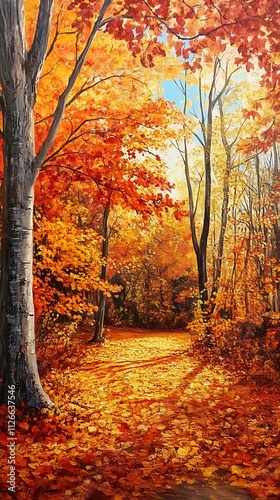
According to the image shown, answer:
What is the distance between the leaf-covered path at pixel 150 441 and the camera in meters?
3.42

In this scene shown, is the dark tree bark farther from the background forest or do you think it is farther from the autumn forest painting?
the background forest

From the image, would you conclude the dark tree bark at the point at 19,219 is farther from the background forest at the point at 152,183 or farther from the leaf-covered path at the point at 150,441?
the background forest at the point at 152,183

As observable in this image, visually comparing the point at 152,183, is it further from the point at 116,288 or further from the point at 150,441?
the point at 116,288

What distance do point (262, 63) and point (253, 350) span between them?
233 inches

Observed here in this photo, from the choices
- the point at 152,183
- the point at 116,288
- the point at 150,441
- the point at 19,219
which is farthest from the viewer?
the point at 116,288

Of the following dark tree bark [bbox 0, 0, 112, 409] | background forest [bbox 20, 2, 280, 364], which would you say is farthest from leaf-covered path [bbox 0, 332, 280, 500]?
background forest [bbox 20, 2, 280, 364]

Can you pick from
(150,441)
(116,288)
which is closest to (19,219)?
(150,441)

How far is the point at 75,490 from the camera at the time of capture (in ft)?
11.0

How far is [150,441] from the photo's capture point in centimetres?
441

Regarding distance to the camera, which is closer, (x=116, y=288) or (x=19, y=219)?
(x=19, y=219)

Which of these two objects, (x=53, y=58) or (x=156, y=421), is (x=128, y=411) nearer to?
(x=156, y=421)

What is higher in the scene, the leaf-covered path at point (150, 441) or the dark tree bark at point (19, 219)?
the dark tree bark at point (19, 219)

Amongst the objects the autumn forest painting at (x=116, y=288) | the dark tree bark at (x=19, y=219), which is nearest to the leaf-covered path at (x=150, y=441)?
the autumn forest painting at (x=116, y=288)

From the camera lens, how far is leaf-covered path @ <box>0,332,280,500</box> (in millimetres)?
3418
